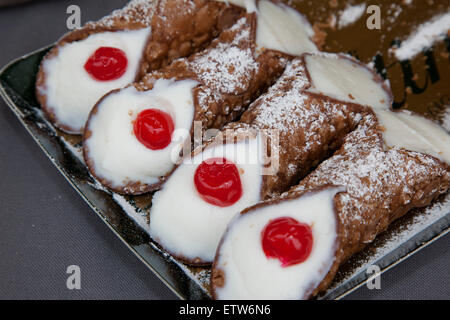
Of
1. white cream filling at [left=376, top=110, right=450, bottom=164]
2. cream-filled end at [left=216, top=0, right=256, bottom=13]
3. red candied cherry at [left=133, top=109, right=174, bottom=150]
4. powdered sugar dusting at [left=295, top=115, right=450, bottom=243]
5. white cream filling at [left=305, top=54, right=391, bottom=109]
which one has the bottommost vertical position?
powdered sugar dusting at [left=295, top=115, right=450, bottom=243]

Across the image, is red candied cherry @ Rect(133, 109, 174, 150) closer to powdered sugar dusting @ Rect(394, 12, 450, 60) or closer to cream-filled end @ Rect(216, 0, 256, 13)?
cream-filled end @ Rect(216, 0, 256, 13)

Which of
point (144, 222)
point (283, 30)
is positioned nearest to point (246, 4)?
point (283, 30)

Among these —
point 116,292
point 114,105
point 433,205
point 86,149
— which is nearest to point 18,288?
point 116,292

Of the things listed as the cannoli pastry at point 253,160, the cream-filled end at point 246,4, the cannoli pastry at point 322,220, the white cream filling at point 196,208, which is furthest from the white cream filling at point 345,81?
the white cream filling at point 196,208

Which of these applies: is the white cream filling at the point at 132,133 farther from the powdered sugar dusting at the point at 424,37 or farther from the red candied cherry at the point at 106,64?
the powdered sugar dusting at the point at 424,37

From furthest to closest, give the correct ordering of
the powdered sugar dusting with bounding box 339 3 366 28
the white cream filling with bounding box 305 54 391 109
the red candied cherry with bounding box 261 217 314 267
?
the powdered sugar dusting with bounding box 339 3 366 28 < the white cream filling with bounding box 305 54 391 109 < the red candied cherry with bounding box 261 217 314 267

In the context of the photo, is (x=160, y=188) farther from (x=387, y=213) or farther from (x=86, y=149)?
(x=387, y=213)

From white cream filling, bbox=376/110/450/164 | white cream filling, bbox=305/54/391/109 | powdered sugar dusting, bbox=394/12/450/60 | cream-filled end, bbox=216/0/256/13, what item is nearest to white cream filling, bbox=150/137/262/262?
white cream filling, bbox=305/54/391/109
